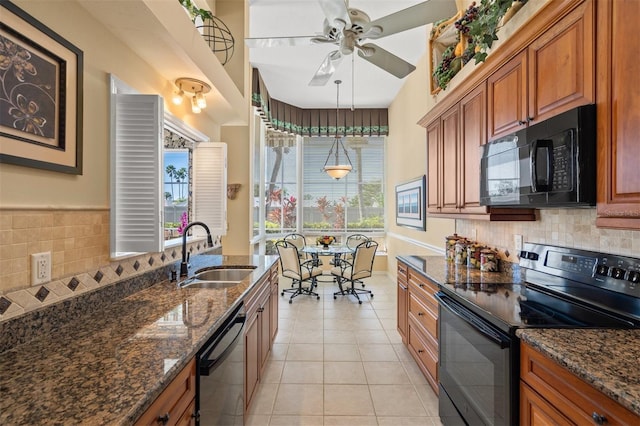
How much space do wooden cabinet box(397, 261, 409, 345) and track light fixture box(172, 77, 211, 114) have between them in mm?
2295

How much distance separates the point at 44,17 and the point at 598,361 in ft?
7.84

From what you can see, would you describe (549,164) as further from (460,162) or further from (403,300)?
(403,300)

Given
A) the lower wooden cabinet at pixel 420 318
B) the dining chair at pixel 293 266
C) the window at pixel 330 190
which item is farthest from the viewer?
the window at pixel 330 190

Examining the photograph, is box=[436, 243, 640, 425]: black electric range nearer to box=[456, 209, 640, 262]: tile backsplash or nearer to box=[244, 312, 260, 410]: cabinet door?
box=[456, 209, 640, 262]: tile backsplash

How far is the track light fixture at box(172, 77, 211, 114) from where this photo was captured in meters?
2.23

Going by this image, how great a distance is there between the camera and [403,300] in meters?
2.88

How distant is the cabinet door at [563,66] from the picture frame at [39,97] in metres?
2.24

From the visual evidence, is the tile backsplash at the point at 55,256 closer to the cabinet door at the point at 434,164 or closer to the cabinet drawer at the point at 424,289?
the cabinet drawer at the point at 424,289

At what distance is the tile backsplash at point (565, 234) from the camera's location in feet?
4.63

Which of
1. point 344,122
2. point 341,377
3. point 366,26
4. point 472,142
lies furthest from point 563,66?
point 344,122

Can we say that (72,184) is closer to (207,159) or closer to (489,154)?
(207,159)

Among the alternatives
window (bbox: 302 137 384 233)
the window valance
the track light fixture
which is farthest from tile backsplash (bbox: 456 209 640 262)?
the window valance

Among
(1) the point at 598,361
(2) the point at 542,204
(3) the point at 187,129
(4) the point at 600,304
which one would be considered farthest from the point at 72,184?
(4) the point at 600,304

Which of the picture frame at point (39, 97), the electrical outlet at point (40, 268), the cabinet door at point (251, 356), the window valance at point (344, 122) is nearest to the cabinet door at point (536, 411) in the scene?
the cabinet door at point (251, 356)
